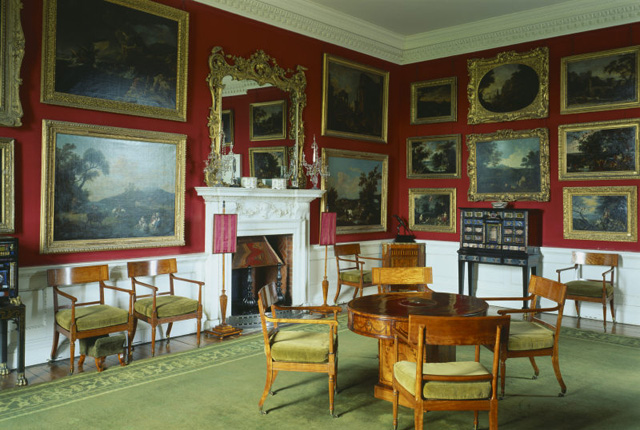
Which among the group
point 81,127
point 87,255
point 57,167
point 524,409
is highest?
point 81,127

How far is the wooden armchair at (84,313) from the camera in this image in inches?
218

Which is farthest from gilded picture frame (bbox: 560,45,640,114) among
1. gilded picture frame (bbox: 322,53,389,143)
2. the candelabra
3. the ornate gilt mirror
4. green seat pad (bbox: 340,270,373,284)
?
the ornate gilt mirror

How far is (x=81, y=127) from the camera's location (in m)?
6.27

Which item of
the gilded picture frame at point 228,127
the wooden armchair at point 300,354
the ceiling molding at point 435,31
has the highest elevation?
the ceiling molding at point 435,31

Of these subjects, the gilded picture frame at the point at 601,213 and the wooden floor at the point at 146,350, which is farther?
the gilded picture frame at the point at 601,213

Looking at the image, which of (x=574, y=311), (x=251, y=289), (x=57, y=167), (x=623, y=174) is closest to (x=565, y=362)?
(x=574, y=311)

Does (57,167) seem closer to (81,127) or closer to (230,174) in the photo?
(81,127)

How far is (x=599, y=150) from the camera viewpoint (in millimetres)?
8484

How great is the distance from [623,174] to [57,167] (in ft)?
26.5

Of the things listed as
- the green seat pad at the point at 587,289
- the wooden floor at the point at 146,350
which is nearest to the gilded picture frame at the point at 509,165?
the green seat pad at the point at 587,289

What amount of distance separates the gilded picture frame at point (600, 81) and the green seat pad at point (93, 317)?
7561 mm

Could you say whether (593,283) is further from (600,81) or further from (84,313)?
(84,313)

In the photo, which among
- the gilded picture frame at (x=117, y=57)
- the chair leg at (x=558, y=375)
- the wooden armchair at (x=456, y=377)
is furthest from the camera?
the gilded picture frame at (x=117, y=57)

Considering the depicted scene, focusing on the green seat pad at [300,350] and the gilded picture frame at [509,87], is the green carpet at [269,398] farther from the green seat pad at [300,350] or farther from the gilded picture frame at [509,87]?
the gilded picture frame at [509,87]
